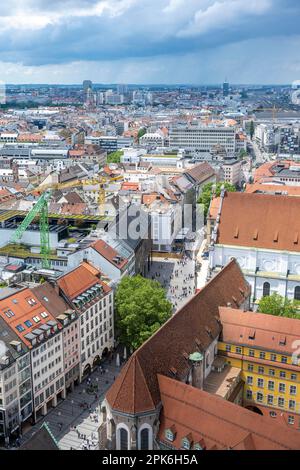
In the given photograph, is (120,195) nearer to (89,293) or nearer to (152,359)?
(89,293)

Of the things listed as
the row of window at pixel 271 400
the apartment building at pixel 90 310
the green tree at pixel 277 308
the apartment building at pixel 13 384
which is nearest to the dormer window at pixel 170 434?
the row of window at pixel 271 400

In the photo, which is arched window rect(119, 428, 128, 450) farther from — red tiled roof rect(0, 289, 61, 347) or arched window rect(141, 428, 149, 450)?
red tiled roof rect(0, 289, 61, 347)

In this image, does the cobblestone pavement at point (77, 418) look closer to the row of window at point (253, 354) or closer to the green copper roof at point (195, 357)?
the green copper roof at point (195, 357)

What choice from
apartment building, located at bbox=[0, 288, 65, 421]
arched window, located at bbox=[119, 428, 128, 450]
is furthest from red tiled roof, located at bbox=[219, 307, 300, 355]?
apartment building, located at bbox=[0, 288, 65, 421]

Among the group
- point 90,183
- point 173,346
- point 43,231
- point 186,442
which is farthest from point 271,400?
point 90,183

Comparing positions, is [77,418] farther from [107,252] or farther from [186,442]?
[107,252]

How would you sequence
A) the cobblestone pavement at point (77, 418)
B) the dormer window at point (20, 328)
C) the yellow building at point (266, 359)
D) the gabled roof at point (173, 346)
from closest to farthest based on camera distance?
the gabled roof at point (173, 346), the cobblestone pavement at point (77, 418), the yellow building at point (266, 359), the dormer window at point (20, 328)
